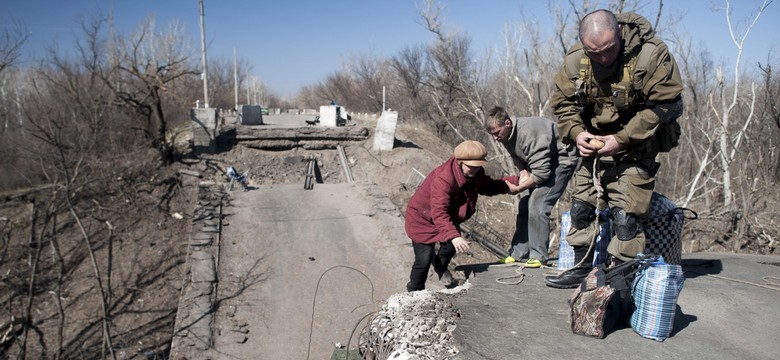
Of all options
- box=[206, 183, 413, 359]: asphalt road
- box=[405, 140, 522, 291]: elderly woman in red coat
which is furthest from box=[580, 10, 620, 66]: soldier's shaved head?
box=[206, 183, 413, 359]: asphalt road

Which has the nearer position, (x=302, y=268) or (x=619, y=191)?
(x=619, y=191)

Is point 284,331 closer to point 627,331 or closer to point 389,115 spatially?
point 627,331

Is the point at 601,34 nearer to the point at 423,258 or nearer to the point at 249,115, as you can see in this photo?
the point at 423,258

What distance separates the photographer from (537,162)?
5141mm

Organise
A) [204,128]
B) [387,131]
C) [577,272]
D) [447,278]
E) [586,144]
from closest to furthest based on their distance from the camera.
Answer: [586,144]
[577,272]
[447,278]
[204,128]
[387,131]

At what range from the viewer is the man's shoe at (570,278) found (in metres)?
4.27

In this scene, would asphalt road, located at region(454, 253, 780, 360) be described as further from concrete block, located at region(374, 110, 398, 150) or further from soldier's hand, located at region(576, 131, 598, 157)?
concrete block, located at region(374, 110, 398, 150)

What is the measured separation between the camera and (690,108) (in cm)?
1489

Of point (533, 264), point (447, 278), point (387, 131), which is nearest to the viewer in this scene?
point (533, 264)

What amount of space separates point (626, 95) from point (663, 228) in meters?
1.28

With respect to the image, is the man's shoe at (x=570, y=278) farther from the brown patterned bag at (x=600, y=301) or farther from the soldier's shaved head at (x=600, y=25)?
the soldier's shaved head at (x=600, y=25)

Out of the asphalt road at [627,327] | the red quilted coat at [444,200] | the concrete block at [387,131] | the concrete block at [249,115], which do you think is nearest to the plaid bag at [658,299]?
the asphalt road at [627,327]

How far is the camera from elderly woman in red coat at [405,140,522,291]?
4539 mm

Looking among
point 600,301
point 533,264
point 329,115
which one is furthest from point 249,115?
point 600,301
